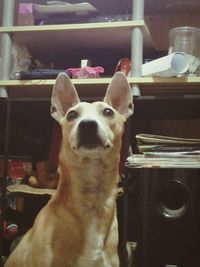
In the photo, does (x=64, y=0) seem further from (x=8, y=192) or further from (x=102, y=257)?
(x=102, y=257)

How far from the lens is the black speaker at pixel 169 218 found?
5.05 feet

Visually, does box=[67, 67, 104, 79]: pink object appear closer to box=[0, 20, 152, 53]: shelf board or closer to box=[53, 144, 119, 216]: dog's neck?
box=[0, 20, 152, 53]: shelf board

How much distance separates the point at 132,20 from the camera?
178 centimetres

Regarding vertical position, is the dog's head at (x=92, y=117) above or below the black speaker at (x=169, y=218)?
above

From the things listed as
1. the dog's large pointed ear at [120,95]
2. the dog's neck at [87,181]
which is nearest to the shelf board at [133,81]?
the dog's large pointed ear at [120,95]

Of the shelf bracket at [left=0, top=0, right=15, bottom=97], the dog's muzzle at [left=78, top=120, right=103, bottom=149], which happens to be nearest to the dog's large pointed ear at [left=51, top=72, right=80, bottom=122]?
the dog's muzzle at [left=78, top=120, right=103, bottom=149]

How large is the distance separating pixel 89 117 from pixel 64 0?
1029 millimetres

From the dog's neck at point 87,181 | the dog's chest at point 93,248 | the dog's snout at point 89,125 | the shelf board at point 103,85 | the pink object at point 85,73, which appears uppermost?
the pink object at point 85,73

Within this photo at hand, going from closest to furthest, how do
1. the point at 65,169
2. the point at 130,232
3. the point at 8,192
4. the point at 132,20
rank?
1. the point at 65,169
2. the point at 132,20
3. the point at 8,192
4. the point at 130,232

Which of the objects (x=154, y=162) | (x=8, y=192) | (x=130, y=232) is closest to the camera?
(x=154, y=162)

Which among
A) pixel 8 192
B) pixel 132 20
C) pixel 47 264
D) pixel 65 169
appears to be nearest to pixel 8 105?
pixel 8 192

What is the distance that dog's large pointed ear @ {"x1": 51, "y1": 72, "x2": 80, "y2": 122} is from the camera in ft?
5.15

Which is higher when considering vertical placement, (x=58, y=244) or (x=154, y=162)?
(x=154, y=162)

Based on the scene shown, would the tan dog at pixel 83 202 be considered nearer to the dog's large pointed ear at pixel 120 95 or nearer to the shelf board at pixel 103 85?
the dog's large pointed ear at pixel 120 95
